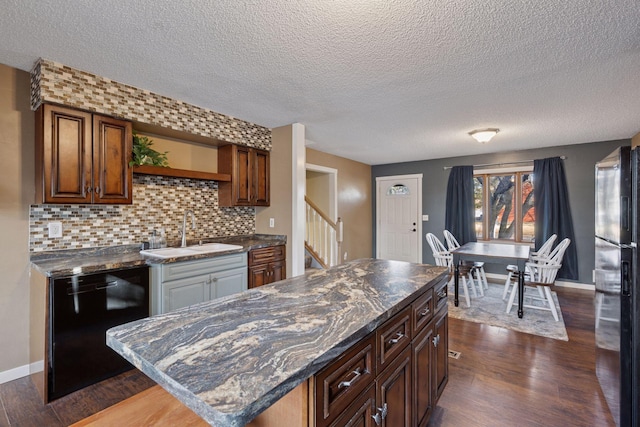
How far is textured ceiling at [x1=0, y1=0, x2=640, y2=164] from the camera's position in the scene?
163 cm

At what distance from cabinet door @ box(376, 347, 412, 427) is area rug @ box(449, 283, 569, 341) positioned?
250 cm

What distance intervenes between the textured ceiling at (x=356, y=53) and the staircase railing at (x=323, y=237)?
1.59 m

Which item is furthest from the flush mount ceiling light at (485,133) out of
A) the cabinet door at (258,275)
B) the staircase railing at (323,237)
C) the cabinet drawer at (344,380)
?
the cabinet drawer at (344,380)

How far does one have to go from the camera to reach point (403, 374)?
4.46 feet

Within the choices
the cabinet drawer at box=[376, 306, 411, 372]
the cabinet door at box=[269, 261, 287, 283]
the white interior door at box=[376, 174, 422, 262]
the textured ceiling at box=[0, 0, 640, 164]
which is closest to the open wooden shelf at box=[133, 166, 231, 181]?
the textured ceiling at box=[0, 0, 640, 164]

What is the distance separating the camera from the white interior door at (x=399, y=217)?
20.9ft

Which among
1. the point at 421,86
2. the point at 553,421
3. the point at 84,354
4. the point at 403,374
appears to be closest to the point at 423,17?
the point at 421,86

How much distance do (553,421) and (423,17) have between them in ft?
8.56

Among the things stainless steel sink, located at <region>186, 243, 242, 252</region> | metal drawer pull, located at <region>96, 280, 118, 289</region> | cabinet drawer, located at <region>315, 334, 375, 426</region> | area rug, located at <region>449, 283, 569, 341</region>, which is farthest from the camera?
area rug, located at <region>449, 283, 569, 341</region>

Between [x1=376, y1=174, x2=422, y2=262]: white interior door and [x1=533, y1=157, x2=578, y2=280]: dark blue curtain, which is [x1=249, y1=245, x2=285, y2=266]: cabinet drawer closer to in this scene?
[x1=376, y1=174, x2=422, y2=262]: white interior door

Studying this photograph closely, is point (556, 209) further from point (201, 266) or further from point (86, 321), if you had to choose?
point (86, 321)

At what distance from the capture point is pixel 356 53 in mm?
2057

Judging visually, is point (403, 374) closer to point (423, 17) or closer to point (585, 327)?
point (423, 17)

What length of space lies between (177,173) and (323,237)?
237 cm
